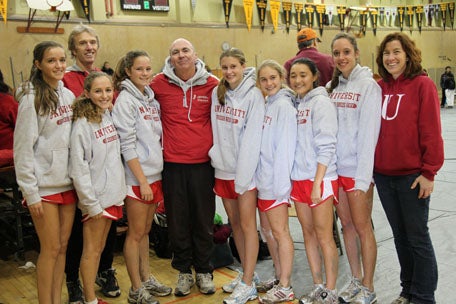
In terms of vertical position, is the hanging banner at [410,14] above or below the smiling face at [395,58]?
above

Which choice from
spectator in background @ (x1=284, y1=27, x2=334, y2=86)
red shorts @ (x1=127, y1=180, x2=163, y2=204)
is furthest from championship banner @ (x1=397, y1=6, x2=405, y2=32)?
red shorts @ (x1=127, y1=180, x2=163, y2=204)

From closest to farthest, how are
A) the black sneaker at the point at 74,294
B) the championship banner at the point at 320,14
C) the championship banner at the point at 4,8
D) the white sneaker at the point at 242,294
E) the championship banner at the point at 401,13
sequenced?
the white sneaker at the point at 242,294, the black sneaker at the point at 74,294, the championship banner at the point at 4,8, the championship banner at the point at 320,14, the championship banner at the point at 401,13

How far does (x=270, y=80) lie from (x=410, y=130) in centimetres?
87

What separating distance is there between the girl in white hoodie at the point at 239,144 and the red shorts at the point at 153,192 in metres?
0.38

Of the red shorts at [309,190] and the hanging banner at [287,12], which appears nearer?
the red shorts at [309,190]

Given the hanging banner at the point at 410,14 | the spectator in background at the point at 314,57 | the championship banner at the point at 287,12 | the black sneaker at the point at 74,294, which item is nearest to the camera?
the black sneaker at the point at 74,294

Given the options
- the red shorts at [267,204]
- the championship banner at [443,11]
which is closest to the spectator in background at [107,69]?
the red shorts at [267,204]

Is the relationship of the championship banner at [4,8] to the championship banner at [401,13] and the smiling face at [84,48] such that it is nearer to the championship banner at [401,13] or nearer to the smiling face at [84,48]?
the smiling face at [84,48]

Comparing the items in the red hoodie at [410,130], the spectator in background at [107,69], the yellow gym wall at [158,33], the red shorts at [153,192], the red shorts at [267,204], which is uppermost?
the yellow gym wall at [158,33]

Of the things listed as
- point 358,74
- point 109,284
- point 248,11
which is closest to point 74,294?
point 109,284

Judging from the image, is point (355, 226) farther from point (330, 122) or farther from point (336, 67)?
point (336, 67)

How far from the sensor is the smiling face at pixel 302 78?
8.97 feet

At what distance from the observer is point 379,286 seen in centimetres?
313

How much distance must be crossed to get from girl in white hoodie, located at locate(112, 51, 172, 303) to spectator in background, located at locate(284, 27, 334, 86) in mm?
1532
